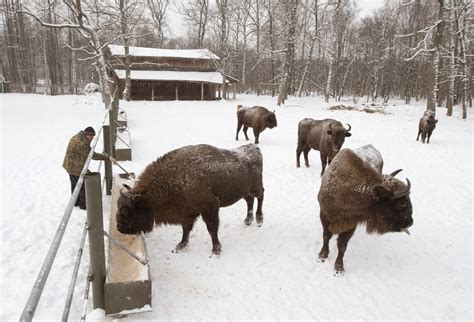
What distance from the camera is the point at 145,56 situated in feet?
110

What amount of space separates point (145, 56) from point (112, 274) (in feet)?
110

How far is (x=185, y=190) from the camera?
461cm

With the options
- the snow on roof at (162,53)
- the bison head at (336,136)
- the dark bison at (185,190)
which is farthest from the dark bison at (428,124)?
the snow on roof at (162,53)

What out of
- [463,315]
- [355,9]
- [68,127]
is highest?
[355,9]

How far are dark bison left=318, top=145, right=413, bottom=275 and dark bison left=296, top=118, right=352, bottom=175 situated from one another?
3914mm

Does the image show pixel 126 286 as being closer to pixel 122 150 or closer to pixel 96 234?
pixel 96 234

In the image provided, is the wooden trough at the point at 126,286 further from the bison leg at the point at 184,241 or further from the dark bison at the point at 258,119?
the dark bison at the point at 258,119

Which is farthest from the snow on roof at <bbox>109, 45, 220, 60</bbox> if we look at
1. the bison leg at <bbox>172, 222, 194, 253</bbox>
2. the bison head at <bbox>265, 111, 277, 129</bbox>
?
the bison leg at <bbox>172, 222, 194, 253</bbox>

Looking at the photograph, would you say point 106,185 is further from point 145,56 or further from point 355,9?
point 355,9

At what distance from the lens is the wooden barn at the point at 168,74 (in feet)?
106

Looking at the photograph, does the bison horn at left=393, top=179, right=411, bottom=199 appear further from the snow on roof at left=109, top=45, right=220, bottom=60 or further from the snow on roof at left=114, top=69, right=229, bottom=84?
the snow on roof at left=109, top=45, right=220, bottom=60

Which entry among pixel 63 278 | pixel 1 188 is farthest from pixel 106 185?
pixel 63 278

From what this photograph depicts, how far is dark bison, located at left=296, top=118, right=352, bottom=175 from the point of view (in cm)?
877

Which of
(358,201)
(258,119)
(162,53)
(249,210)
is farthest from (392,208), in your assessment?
(162,53)
